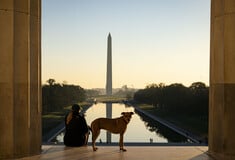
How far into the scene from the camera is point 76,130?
36.7 ft

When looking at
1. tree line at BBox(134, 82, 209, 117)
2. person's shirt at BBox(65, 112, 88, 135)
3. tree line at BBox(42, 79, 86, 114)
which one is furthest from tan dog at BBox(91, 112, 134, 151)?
tree line at BBox(42, 79, 86, 114)

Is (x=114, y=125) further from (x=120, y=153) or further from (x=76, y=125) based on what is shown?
(x=76, y=125)

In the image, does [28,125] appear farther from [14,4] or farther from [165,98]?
[165,98]

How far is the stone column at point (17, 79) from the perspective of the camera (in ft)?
30.8

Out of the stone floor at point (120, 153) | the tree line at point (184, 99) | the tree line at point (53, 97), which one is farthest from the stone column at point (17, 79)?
the tree line at point (53, 97)

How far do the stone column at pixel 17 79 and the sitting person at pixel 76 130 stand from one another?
144cm

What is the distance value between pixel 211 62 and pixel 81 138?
401 centimetres

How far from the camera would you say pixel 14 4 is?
9469 mm

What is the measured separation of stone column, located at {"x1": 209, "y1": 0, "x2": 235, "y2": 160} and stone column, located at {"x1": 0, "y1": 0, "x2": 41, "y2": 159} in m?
4.40

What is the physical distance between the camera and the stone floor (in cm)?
958

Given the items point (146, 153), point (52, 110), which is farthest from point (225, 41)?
point (52, 110)

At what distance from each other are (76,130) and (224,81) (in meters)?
4.14

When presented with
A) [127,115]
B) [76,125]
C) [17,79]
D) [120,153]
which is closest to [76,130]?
[76,125]

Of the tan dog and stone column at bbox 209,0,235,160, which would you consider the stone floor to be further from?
stone column at bbox 209,0,235,160
